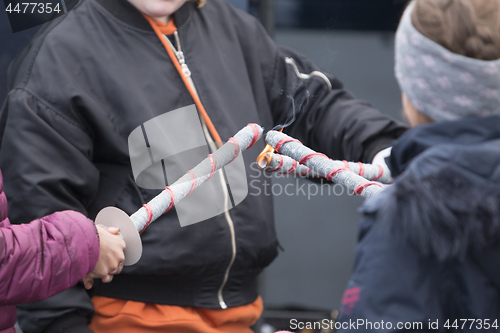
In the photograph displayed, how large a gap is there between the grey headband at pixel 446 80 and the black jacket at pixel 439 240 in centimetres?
3

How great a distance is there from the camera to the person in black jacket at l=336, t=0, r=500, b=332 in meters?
0.73

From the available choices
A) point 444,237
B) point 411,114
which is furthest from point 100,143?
point 444,237

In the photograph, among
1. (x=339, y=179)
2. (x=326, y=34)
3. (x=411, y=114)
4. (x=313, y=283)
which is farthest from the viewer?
(x=313, y=283)

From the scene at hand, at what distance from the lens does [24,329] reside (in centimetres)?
121

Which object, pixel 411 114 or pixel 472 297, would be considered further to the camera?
pixel 411 114

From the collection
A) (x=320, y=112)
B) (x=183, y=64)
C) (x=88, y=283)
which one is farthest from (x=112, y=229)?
(x=320, y=112)

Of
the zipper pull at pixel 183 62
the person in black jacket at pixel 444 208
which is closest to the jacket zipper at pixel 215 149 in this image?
the zipper pull at pixel 183 62

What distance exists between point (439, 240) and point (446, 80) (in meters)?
0.24

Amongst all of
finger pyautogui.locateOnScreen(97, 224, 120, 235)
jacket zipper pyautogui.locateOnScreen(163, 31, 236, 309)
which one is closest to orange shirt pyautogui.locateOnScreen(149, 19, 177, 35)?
jacket zipper pyautogui.locateOnScreen(163, 31, 236, 309)

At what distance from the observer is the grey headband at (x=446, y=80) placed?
0.79 m

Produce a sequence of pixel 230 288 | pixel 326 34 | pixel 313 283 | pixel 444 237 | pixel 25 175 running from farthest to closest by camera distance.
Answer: pixel 313 283 → pixel 326 34 → pixel 230 288 → pixel 25 175 → pixel 444 237

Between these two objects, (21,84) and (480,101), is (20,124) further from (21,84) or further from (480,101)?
(480,101)

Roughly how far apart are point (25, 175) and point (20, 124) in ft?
0.35

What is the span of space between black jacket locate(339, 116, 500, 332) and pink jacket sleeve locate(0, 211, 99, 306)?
513 millimetres
